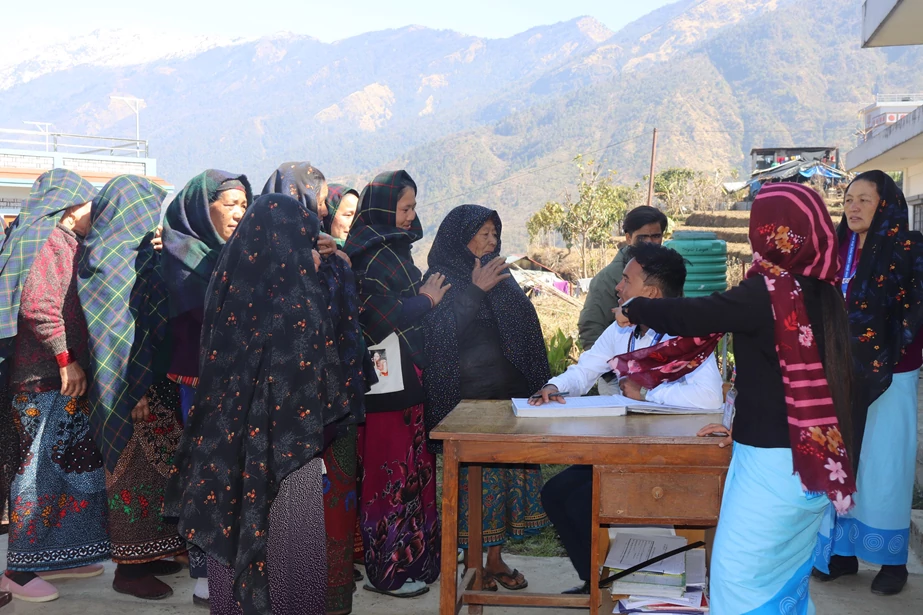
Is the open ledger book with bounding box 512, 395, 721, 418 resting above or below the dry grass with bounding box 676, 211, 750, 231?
below

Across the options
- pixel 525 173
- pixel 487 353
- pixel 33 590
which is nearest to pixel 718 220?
pixel 487 353

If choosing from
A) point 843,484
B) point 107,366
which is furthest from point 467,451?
point 107,366

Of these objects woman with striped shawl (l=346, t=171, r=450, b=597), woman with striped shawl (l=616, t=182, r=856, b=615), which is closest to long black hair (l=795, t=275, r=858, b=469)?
woman with striped shawl (l=616, t=182, r=856, b=615)

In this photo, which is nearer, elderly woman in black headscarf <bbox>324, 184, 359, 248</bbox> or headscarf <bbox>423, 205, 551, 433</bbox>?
headscarf <bbox>423, 205, 551, 433</bbox>

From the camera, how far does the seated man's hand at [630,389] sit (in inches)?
132

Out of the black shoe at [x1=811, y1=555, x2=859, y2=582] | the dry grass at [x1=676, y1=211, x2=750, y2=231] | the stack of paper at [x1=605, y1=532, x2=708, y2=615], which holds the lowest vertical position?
the black shoe at [x1=811, y1=555, x2=859, y2=582]

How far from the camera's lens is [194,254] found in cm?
368

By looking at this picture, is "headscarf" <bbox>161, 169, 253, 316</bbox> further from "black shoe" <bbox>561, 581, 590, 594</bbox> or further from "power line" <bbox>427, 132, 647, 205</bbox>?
"power line" <bbox>427, 132, 647, 205</bbox>

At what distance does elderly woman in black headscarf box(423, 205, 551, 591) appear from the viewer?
153 inches

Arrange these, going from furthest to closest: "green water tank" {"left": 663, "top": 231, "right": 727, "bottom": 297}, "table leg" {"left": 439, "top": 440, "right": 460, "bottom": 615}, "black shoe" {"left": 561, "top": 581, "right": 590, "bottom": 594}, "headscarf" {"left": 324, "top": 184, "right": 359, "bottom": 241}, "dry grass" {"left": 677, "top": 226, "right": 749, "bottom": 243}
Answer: "dry grass" {"left": 677, "top": 226, "right": 749, "bottom": 243}
"green water tank" {"left": 663, "top": 231, "right": 727, "bottom": 297}
"headscarf" {"left": 324, "top": 184, "right": 359, "bottom": 241}
"black shoe" {"left": 561, "top": 581, "right": 590, "bottom": 594}
"table leg" {"left": 439, "top": 440, "right": 460, "bottom": 615}

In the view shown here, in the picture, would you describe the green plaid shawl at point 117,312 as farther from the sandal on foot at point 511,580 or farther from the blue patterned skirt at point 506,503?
the sandal on foot at point 511,580

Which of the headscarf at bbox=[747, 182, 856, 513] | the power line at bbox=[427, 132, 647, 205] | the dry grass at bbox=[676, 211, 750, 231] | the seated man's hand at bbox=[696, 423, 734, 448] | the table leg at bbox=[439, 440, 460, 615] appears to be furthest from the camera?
the power line at bbox=[427, 132, 647, 205]

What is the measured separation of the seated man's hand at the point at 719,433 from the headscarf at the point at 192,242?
2.06m

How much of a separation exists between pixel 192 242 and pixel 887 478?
316 centimetres
